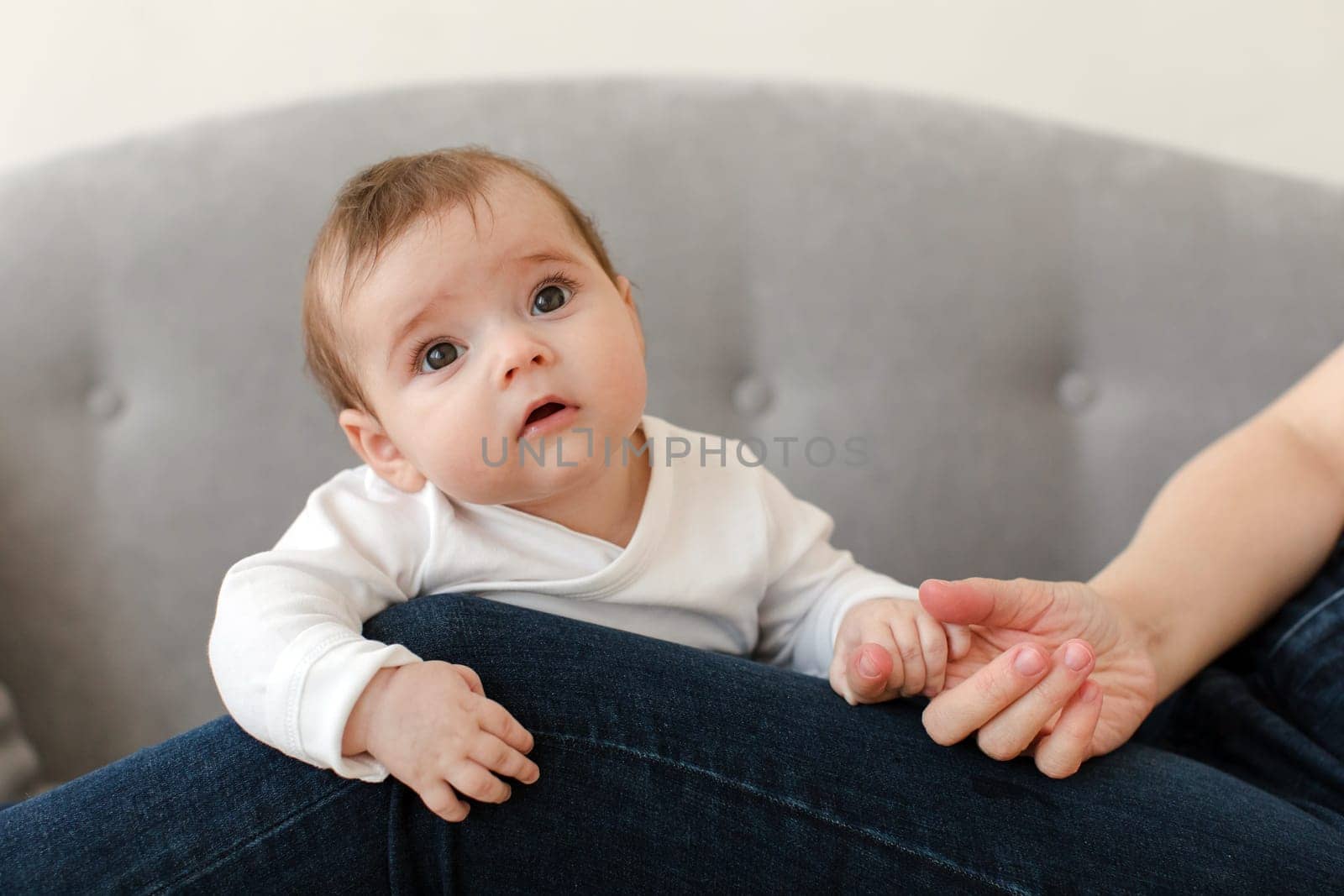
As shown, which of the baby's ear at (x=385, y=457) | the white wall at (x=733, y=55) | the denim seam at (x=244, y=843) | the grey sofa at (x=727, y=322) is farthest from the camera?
the white wall at (x=733, y=55)

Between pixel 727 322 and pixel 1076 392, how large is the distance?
1.19ft

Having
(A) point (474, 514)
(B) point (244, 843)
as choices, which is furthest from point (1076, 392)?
(B) point (244, 843)

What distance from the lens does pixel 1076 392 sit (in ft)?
3.74

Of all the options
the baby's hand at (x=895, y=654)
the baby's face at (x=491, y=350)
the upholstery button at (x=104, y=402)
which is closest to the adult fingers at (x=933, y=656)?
the baby's hand at (x=895, y=654)

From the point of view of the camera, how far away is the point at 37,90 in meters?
1.26

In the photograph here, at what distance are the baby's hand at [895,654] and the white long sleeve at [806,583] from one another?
0.25 feet

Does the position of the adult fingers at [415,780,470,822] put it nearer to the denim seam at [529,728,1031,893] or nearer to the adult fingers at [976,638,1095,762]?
the denim seam at [529,728,1031,893]

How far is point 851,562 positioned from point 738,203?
41 centimetres

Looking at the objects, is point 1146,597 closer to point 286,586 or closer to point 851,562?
point 851,562

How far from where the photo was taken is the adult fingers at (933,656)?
771 mm

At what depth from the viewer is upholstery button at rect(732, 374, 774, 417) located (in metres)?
1.14

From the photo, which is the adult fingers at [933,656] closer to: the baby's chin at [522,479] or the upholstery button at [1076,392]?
the baby's chin at [522,479]

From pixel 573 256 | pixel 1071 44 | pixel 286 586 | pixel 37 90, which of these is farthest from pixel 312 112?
pixel 1071 44

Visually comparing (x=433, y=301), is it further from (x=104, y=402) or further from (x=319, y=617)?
(x=104, y=402)
